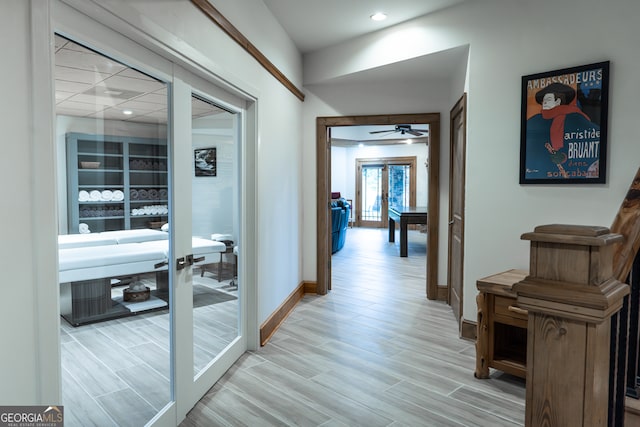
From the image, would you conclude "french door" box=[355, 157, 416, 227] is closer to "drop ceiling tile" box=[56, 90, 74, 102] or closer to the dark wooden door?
the dark wooden door

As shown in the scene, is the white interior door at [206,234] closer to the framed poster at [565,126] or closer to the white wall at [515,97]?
the white wall at [515,97]

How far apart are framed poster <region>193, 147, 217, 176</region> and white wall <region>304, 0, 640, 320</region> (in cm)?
206

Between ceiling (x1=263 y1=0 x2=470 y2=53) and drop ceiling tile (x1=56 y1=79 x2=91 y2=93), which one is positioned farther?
ceiling (x1=263 y1=0 x2=470 y2=53)

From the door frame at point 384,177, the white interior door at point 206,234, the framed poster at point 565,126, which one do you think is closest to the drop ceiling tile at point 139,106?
the white interior door at point 206,234

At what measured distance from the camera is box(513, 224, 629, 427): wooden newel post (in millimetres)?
903

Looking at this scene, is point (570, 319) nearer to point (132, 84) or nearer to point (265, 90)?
point (132, 84)

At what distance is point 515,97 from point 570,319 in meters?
2.62

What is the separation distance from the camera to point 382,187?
13.1 m

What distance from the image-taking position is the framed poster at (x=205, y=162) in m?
2.53

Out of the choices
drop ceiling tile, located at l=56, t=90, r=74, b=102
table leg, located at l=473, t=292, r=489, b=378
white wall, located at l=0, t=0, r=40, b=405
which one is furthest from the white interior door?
table leg, located at l=473, t=292, r=489, b=378

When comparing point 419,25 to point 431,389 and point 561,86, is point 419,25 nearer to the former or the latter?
point 561,86

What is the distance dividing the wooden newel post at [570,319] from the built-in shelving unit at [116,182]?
159cm

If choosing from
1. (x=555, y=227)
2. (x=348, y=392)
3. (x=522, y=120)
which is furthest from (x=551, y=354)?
(x=522, y=120)

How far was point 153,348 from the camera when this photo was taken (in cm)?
223
